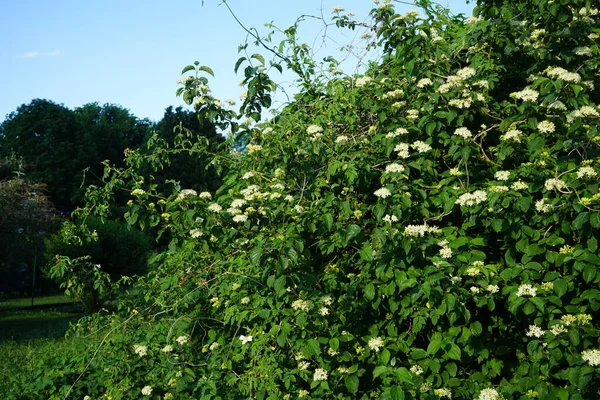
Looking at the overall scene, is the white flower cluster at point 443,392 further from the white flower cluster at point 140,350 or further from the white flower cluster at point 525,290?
the white flower cluster at point 140,350

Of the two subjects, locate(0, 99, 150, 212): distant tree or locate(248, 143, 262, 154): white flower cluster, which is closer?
locate(248, 143, 262, 154): white flower cluster

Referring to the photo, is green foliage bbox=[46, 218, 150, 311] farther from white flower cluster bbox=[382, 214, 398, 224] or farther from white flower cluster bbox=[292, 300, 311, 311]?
white flower cluster bbox=[382, 214, 398, 224]

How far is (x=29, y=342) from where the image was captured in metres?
8.85

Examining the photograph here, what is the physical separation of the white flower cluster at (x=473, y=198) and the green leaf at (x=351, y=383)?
1.01 m

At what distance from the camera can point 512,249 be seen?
319 cm

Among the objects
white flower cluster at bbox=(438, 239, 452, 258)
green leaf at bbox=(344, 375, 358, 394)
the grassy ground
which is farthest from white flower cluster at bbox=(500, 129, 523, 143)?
the grassy ground

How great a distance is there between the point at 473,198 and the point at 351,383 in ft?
3.56

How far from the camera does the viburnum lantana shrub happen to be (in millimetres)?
2965

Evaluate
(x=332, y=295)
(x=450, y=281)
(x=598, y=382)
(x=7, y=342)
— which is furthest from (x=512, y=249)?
(x=7, y=342)

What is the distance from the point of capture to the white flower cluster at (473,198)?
2.99 metres

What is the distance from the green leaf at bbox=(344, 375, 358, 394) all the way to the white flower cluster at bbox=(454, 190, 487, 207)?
101 centimetres

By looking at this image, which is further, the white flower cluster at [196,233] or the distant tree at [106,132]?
the distant tree at [106,132]

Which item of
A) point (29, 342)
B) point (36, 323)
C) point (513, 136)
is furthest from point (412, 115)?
point (36, 323)

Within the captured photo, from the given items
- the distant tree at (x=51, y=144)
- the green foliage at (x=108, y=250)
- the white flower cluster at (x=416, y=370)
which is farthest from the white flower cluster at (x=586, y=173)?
the distant tree at (x=51, y=144)
